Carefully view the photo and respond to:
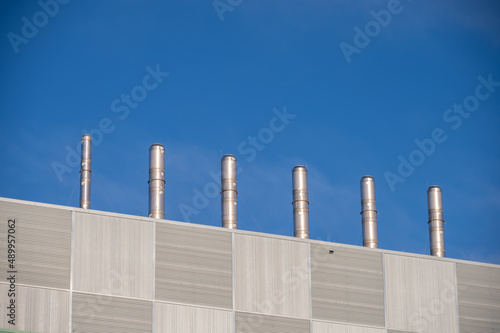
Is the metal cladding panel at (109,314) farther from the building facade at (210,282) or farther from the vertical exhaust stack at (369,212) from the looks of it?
the vertical exhaust stack at (369,212)

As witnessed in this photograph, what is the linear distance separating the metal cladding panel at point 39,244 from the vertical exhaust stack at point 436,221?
77.3 ft

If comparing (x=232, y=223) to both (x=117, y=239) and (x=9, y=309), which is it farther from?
(x=9, y=309)

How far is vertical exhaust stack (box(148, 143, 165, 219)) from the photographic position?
55344mm

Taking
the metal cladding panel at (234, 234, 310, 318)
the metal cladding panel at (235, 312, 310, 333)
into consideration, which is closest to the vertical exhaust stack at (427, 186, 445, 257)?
the metal cladding panel at (234, 234, 310, 318)

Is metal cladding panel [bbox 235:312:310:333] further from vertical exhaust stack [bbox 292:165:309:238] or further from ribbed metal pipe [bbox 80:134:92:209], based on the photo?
ribbed metal pipe [bbox 80:134:92:209]

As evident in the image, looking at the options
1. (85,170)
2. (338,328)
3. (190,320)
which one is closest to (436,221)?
(338,328)

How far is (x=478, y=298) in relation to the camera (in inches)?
2181

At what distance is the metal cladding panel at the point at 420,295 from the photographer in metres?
53.8

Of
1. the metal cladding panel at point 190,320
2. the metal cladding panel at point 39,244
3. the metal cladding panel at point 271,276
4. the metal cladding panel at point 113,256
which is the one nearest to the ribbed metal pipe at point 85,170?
the metal cladding panel at point 113,256

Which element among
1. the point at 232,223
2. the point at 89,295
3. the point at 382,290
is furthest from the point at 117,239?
the point at 382,290

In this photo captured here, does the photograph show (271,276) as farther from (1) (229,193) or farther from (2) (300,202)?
(2) (300,202)

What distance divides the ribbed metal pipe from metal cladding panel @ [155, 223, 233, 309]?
948 cm

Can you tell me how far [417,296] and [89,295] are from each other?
1721cm

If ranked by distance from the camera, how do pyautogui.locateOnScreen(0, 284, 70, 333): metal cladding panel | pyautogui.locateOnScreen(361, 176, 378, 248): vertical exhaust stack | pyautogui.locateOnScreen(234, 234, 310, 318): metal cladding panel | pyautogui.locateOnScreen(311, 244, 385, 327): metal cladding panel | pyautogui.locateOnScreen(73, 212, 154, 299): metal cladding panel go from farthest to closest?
pyautogui.locateOnScreen(361, 176, 378, 248): vertical exhaust stack → pyautogui.locateOnScreen(311, 244, 385, 327): metal cladding panel → pyautogui.locateOnScreen(234, 234, 310, 318): metal cladding panel → pyautogui.locateOnScreen(73, 212, 154, 299): metal cladding panel → pyautogui.locateOnScreen(0, 284, 70, 333): metal cladding panel
